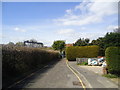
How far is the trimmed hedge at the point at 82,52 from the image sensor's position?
159ft

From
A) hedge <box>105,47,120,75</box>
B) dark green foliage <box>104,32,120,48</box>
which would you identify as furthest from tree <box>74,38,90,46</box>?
hedge <box>105,47,120,75</box>

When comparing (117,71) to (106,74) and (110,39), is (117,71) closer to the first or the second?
(106,74)

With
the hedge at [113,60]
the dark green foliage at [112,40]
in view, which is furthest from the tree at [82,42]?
the hedge at [113,60]

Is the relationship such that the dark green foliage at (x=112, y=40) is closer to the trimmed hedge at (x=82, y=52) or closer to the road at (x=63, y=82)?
the trimmed hedge at (x=82, y=52)

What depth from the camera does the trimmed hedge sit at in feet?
159

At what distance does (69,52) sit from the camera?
1922 inches

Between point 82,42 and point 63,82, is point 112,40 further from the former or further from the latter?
point 63,82

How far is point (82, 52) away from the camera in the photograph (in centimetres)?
4894

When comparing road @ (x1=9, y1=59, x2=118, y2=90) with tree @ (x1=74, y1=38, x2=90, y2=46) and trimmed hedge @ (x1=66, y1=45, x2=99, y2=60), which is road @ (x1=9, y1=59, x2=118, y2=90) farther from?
tree @ (x1=74, y1=38, x2=90, y2=46)

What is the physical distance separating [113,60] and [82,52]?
3434 cm

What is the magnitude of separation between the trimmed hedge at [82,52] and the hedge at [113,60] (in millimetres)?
33568

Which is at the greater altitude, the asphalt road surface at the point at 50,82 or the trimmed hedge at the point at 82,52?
the trimmed hedge at the point at 82,52

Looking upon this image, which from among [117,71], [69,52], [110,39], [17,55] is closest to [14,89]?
[17,55]

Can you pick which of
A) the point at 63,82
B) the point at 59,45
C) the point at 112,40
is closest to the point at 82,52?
the point at 112,40
